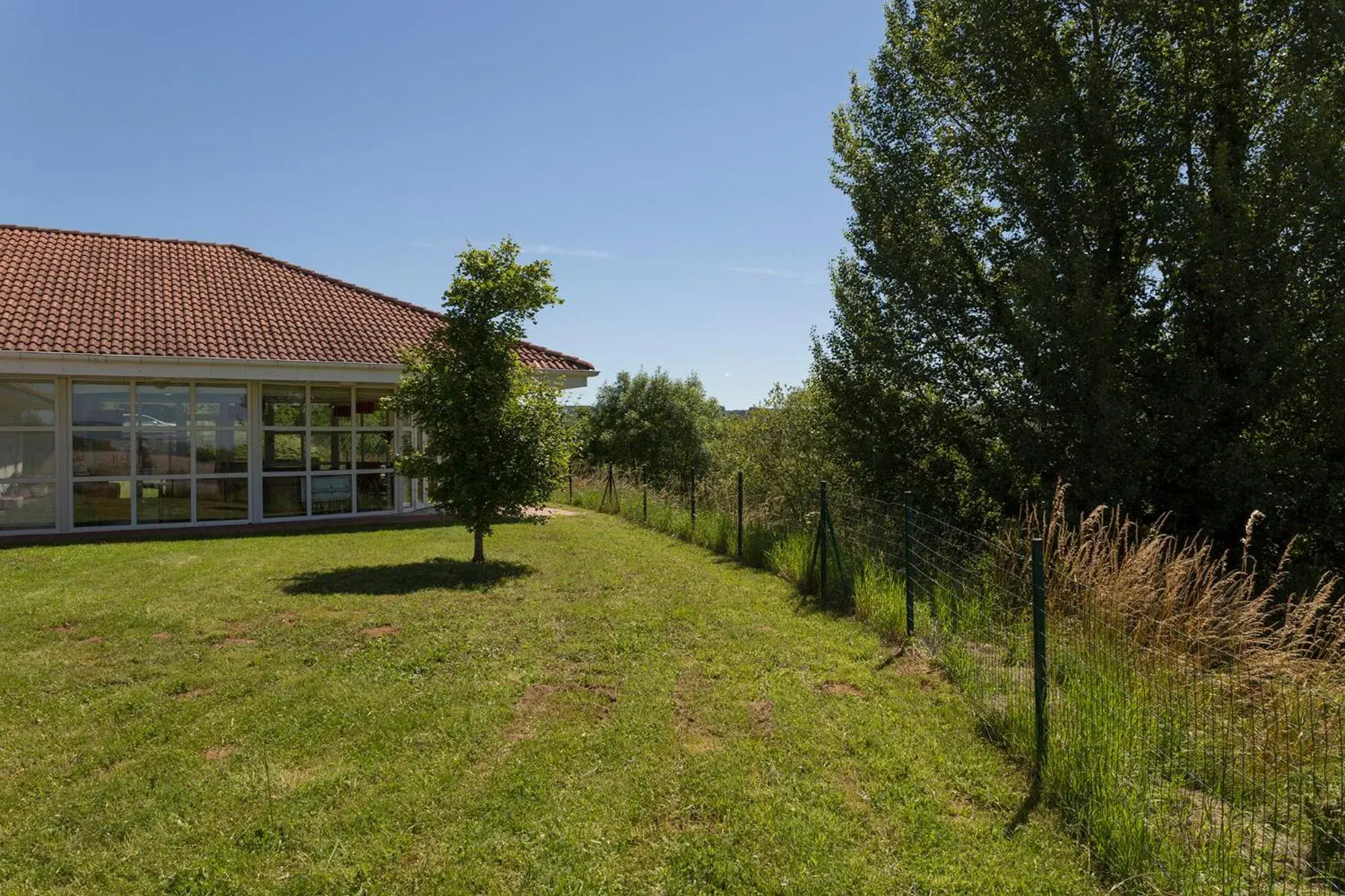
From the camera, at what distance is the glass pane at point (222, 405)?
1425 centimetres

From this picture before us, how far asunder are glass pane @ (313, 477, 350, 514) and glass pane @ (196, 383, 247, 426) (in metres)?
1.83

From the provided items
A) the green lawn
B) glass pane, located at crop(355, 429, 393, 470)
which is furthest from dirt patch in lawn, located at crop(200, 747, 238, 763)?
glass pane, located at crop(355, 429, 393, 470)

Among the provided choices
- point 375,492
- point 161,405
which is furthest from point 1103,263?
point 161,405

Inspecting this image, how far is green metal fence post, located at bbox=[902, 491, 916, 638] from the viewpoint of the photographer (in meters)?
6.88

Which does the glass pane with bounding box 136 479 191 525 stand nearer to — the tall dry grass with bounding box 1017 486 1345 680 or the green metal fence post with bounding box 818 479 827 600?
the green metal fence post with bounding box 818 479 827 600

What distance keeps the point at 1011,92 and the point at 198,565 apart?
13.3 metres

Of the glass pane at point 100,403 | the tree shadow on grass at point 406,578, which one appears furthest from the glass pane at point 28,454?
the tree shadow on grass at point 406,578

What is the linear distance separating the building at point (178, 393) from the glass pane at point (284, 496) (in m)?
0.02

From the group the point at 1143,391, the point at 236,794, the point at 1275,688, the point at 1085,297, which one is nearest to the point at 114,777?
the point at 236,794

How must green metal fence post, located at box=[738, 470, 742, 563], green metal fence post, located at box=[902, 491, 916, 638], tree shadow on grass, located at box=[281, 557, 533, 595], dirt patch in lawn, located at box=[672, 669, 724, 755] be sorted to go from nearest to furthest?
dirt patch in lawn, located at box=[672, 669, 724, 755] → green metal fence post, located at box=[902, 491, 916, 638] → tree shadow on grass, located at box=[281, 557, 533, 595] → green metal fence post, located at box=[738, 470, 742, 563]

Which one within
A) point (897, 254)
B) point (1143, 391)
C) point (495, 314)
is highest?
point (897, 254)

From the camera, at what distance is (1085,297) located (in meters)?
9.05

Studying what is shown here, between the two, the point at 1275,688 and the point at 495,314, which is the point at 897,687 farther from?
the point at 495,314

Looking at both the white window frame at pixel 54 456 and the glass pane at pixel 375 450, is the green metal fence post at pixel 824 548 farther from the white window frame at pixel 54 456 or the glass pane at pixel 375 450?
the white window frame at pixel 54 456
